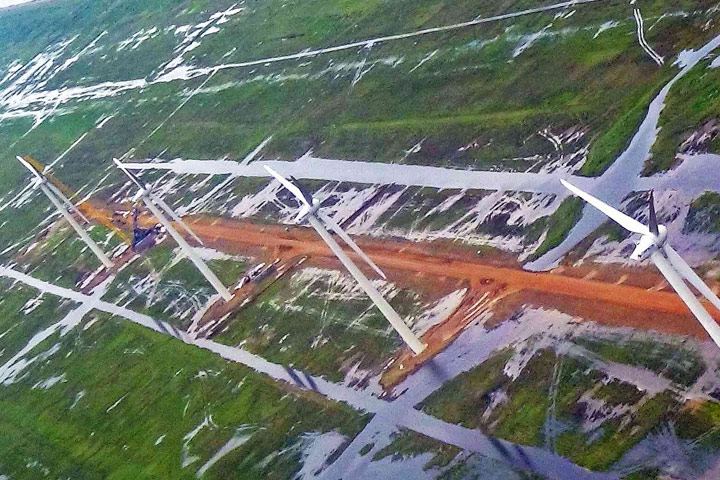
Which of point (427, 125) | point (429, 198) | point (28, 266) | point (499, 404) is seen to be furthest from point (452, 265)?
point (28, 266)

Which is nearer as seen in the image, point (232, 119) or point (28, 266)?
point (232, 119)

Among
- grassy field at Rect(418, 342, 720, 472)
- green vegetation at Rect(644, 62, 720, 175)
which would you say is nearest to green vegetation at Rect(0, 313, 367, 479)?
grassy field at Rect(418, 342, 720, 472)

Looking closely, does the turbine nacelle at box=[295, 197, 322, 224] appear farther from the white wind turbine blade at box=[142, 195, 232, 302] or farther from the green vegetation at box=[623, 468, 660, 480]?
the white wind turbine blade at box=[142, 195, 232, 302]

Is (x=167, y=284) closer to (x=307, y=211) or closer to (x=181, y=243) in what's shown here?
Answer: (x=181, y=243)

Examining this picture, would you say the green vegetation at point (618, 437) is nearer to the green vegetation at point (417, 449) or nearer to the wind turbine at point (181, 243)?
the green vegetation at point (417, 449)

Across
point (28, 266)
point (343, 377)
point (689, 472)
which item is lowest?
point (689, 472)

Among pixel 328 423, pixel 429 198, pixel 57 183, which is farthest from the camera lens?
pixel 57 183

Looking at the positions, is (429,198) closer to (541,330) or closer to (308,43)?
(541,330)

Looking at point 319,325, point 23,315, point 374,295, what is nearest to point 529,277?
point 374,295
